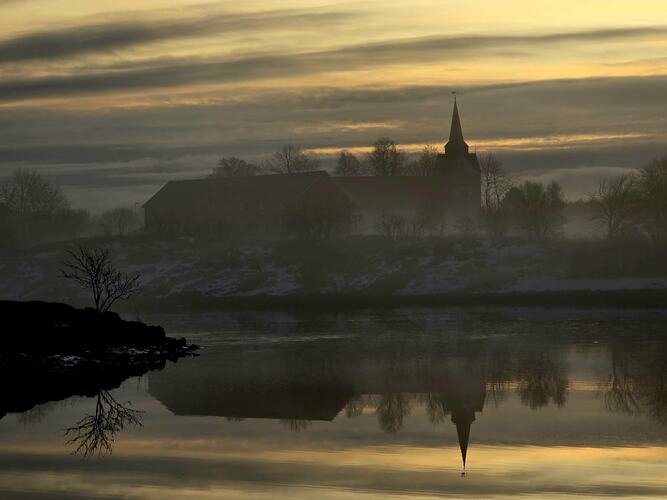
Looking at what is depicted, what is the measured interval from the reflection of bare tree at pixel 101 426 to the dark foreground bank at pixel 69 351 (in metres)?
2.69

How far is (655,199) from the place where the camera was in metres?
112

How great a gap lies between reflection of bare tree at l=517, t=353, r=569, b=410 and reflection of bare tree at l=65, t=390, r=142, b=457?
12.0 metres

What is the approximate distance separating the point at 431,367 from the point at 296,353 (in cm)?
878

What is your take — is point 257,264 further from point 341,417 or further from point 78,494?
point 78,494

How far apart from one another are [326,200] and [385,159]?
122 ft

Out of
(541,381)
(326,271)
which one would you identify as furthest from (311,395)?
(326,271)

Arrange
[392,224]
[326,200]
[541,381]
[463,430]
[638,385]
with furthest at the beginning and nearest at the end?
[392,224] < [326,200] < [541,381] < [638,385] < [463,430]

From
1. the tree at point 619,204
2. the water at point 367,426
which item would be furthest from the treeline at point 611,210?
the water at point 367,426

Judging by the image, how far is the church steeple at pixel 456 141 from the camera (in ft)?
590

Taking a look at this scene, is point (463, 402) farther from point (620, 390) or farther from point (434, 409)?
point (620, 390)

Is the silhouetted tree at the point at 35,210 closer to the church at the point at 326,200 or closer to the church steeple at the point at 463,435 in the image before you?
the church at the point at 326,200

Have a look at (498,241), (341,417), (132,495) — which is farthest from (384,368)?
(498,241)

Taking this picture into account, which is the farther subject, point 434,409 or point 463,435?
point 434,409

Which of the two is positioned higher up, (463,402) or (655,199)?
(655,199)
